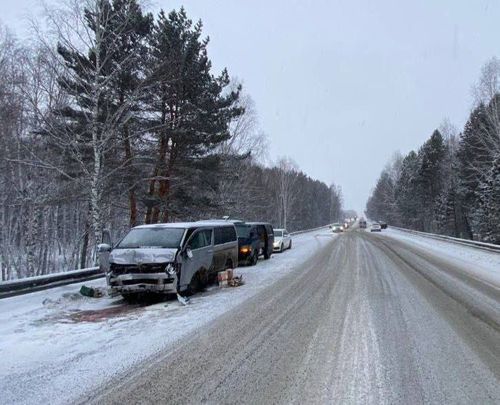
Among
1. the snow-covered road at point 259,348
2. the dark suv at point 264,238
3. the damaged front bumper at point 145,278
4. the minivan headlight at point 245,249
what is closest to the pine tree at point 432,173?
the dark suv at point 264,238

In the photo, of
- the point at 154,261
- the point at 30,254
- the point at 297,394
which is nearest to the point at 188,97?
the point at 30,254

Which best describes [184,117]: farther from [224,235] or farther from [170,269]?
[170,269]

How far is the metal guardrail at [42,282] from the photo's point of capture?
10.1m

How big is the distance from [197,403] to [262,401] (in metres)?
0.63

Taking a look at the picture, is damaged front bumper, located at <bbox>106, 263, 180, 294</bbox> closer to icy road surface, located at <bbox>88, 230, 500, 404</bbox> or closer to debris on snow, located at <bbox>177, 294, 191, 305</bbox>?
debris on snow, located at <bbox>177, 294, 191, 305</bbox>

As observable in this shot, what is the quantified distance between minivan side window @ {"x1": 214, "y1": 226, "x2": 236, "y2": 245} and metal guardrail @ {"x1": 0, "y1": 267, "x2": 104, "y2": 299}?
3.84m

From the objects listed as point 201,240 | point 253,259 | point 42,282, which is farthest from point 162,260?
point 253,259

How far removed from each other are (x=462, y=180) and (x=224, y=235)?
4672 centimetres

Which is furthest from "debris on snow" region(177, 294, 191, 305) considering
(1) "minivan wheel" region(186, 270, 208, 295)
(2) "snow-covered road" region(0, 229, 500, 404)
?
(1) "minivan wheel" region(186, 270, 208, 295)

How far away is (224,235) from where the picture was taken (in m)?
14.6

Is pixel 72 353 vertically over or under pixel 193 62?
under

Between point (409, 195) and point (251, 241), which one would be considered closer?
point (251, 241)

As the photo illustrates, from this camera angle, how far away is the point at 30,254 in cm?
2166

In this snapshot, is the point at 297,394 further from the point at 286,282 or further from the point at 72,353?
the point at 286,282
